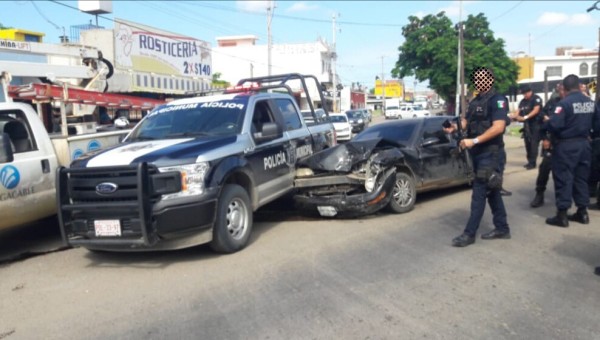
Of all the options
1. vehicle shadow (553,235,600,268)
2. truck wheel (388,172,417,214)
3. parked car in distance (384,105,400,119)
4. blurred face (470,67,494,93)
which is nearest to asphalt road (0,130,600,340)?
vehicle shadow (553,235,600,268)

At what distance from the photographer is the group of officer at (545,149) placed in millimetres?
5957

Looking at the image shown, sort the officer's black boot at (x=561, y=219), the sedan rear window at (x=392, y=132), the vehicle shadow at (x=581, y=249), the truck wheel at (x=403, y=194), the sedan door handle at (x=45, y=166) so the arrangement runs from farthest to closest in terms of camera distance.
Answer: the sedan rear window at (x=392, y=132) → the truck wheel at (x=403, y=194) → the officer's black boot at (x=561, y=219) → the sedan door handle at (x=45, y=166) → the vehicle shadow at (x=581, y=249)

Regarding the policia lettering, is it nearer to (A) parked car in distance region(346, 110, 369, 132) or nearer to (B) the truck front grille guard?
(B) the truck front grille guard

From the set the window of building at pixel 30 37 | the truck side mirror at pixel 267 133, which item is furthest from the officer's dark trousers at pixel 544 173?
the window of building at pixel 30 37

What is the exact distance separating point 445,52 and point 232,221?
3694 cm

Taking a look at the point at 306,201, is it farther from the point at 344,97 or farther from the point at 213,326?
the point at 344,97

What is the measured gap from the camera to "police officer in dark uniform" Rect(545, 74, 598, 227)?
Answer: 662cm

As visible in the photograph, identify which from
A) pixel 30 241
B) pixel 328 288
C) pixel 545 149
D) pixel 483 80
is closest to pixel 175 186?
pixel 328 288

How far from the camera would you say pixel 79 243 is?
5562 mm

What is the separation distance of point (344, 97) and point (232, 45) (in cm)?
1647

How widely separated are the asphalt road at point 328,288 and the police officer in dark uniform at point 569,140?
1.56ft

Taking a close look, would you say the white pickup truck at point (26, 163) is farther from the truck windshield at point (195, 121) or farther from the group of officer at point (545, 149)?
the group of officer at point (545, 149)

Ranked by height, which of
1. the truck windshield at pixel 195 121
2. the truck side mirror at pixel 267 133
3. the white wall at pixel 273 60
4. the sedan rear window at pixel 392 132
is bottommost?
the sedan rear window at pixel 392 132

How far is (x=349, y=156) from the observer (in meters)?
7.47
